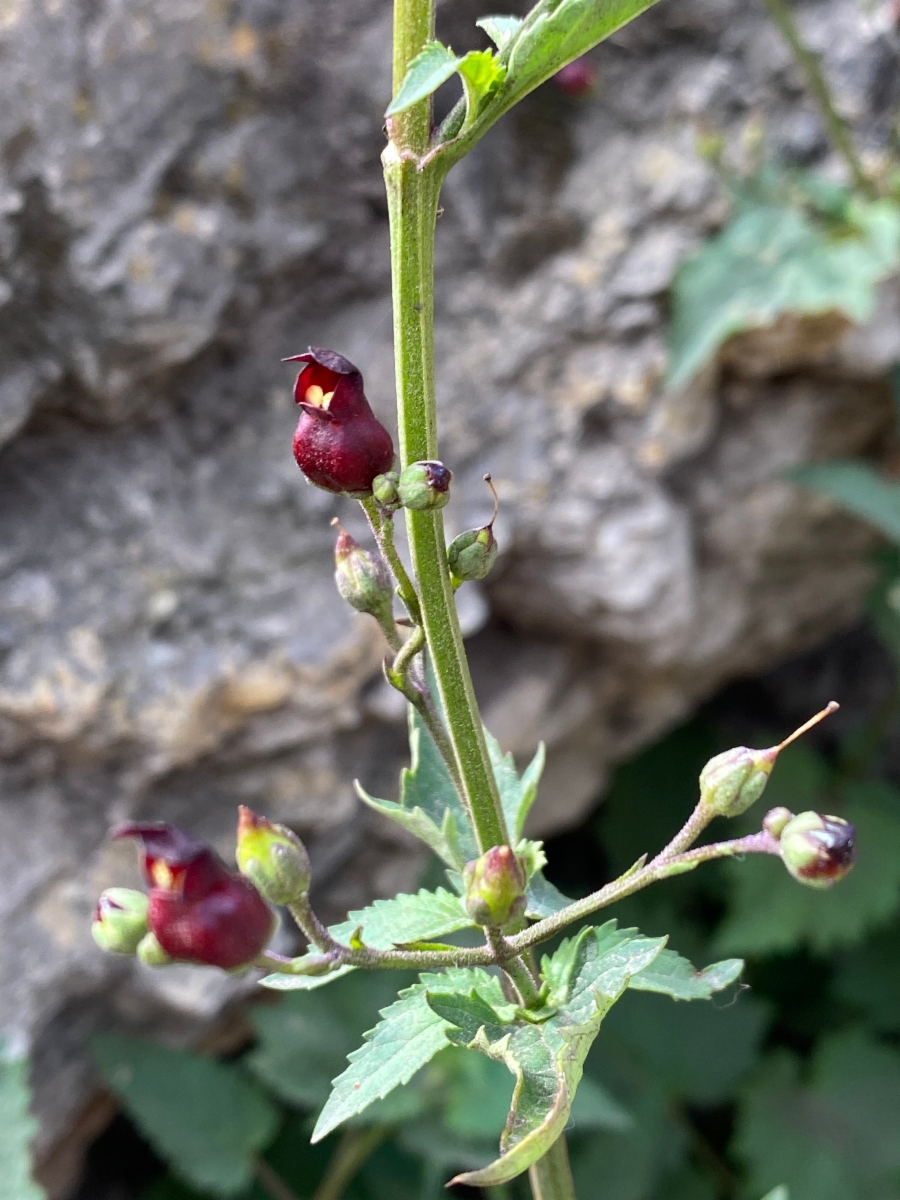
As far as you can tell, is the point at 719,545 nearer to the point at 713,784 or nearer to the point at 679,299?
the point at 679,299

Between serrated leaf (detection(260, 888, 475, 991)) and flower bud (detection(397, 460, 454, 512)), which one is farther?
serrated leaf (detection(260, 888, 475, 991))

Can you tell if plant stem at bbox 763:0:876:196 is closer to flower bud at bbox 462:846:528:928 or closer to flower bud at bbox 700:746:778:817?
flower bud at bbox 700:746:778:817

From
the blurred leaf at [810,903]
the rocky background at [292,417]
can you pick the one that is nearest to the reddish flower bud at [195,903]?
the rocky background at [292,417]

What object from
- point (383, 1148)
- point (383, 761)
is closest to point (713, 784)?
point (383, 761)

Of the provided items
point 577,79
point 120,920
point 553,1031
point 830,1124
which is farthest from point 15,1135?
point 577,79

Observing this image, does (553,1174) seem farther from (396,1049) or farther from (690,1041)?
(690,1041)

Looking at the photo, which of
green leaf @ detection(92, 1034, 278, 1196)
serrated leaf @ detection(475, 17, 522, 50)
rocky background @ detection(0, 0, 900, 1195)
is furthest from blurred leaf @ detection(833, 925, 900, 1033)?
serrated leaf @ detection(475, 17, 522, 50)
